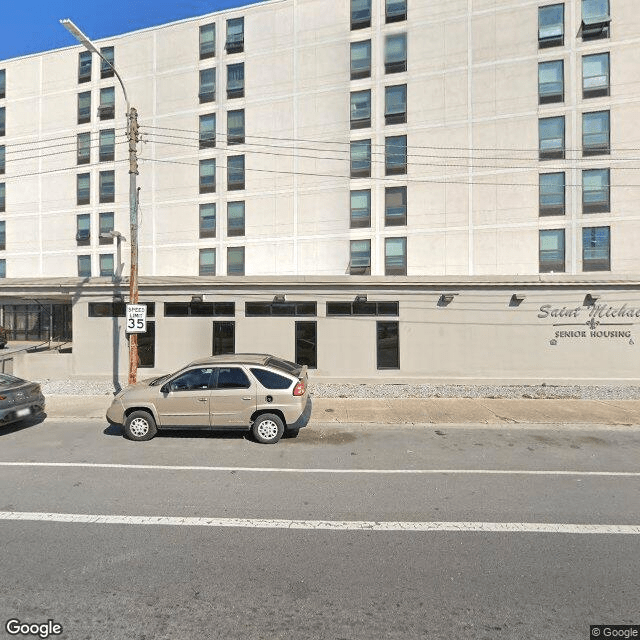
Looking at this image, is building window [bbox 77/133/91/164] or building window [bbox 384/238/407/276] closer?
building window [bbox 384/238/407/276]

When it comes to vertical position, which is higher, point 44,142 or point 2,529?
point 44,142

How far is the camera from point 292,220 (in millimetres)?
18250

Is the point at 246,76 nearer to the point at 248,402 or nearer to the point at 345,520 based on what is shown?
the point at 248,402

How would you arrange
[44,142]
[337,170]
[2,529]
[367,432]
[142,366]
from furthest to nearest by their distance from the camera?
[44,142] < [337,170] < [142,366] < [367,432] < [2,529]

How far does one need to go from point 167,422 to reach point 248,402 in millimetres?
1655

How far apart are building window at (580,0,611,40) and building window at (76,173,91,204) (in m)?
25.0

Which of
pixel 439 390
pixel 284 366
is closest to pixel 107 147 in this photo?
pixel 284 366

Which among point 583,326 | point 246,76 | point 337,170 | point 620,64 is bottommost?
point 583,326

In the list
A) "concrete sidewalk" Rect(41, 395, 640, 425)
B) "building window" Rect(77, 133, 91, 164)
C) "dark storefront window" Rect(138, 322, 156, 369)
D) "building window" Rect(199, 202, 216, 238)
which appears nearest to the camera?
"concrete sidewalk" Rect(41, 395, 640, 425)

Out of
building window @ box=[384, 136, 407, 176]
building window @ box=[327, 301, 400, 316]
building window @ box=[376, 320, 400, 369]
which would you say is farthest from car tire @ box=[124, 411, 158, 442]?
building window @ box=[384, 136, 407, 176]

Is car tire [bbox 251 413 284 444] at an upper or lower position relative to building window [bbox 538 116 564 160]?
lower

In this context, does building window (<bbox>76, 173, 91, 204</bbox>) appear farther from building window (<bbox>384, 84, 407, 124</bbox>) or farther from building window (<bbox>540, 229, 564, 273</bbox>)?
building window (<bbox>540, 229, 564, 273</bbox>)

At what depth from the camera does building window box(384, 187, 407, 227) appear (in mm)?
17281

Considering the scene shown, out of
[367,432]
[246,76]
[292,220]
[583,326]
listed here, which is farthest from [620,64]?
[367,432]
